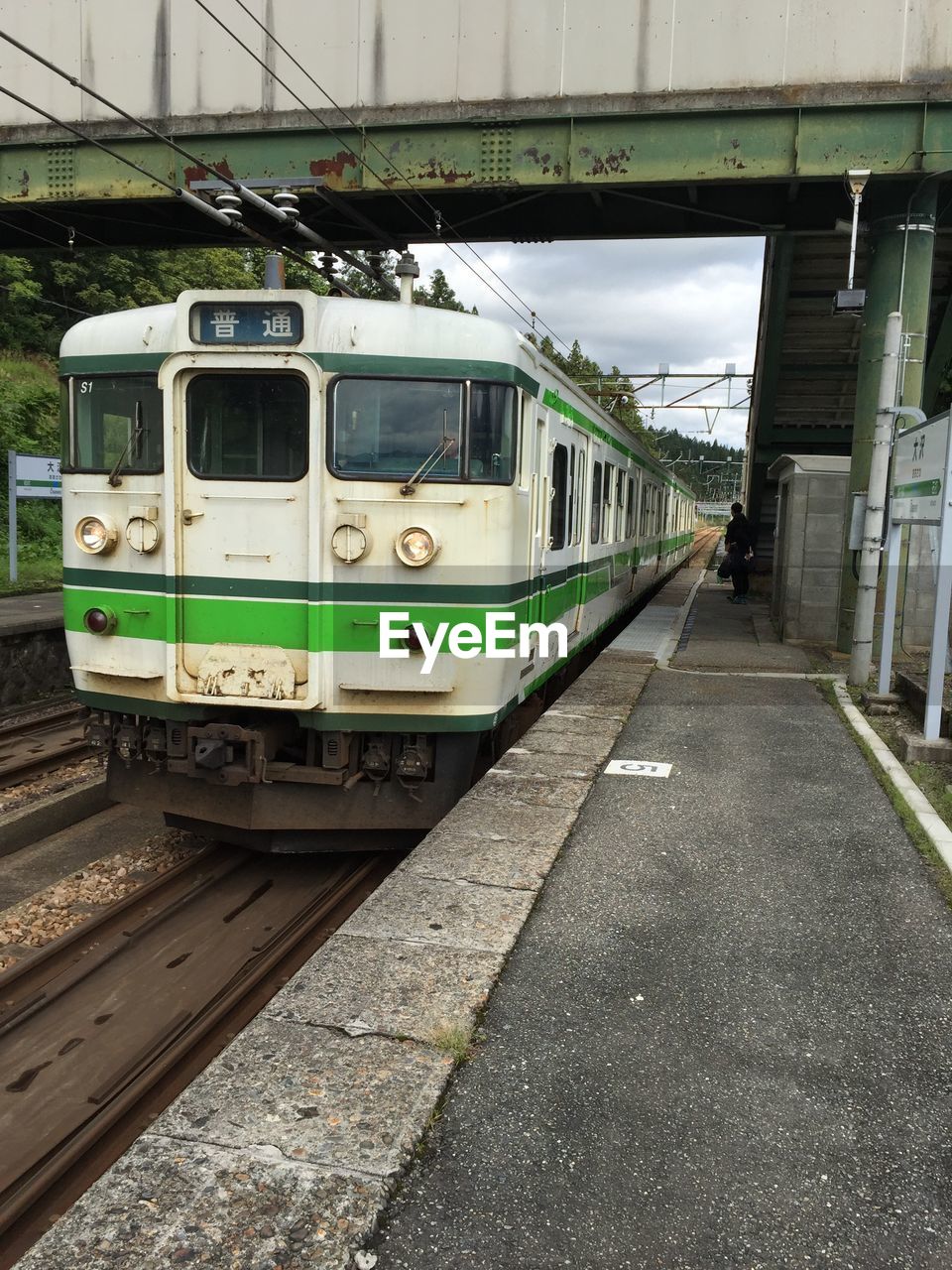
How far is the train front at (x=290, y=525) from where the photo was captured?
17.6ft

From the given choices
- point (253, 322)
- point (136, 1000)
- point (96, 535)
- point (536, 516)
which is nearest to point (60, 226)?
point (96, 535)

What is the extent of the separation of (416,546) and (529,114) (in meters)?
6.86

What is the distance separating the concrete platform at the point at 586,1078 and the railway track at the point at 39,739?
4567 mm

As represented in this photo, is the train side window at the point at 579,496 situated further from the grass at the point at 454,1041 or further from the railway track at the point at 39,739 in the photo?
the grass at the point at 454,1041

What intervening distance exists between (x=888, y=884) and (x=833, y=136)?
8141mm

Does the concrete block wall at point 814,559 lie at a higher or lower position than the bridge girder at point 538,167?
lower

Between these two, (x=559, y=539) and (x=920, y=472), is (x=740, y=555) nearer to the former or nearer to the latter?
(x=920, y=472)

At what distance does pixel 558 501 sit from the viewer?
768cm

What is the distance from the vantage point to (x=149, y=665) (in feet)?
18.3

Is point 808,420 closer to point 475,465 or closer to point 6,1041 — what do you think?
point 475,465

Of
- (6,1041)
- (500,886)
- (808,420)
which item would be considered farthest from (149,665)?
(808,420)

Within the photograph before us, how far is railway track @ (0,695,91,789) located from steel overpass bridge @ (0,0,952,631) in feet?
17.0

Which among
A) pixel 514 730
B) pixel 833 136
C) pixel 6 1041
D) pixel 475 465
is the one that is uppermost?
pixel 833 136

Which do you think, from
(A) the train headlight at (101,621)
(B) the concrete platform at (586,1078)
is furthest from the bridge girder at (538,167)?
(B) the concrete platform at (586,1078)
